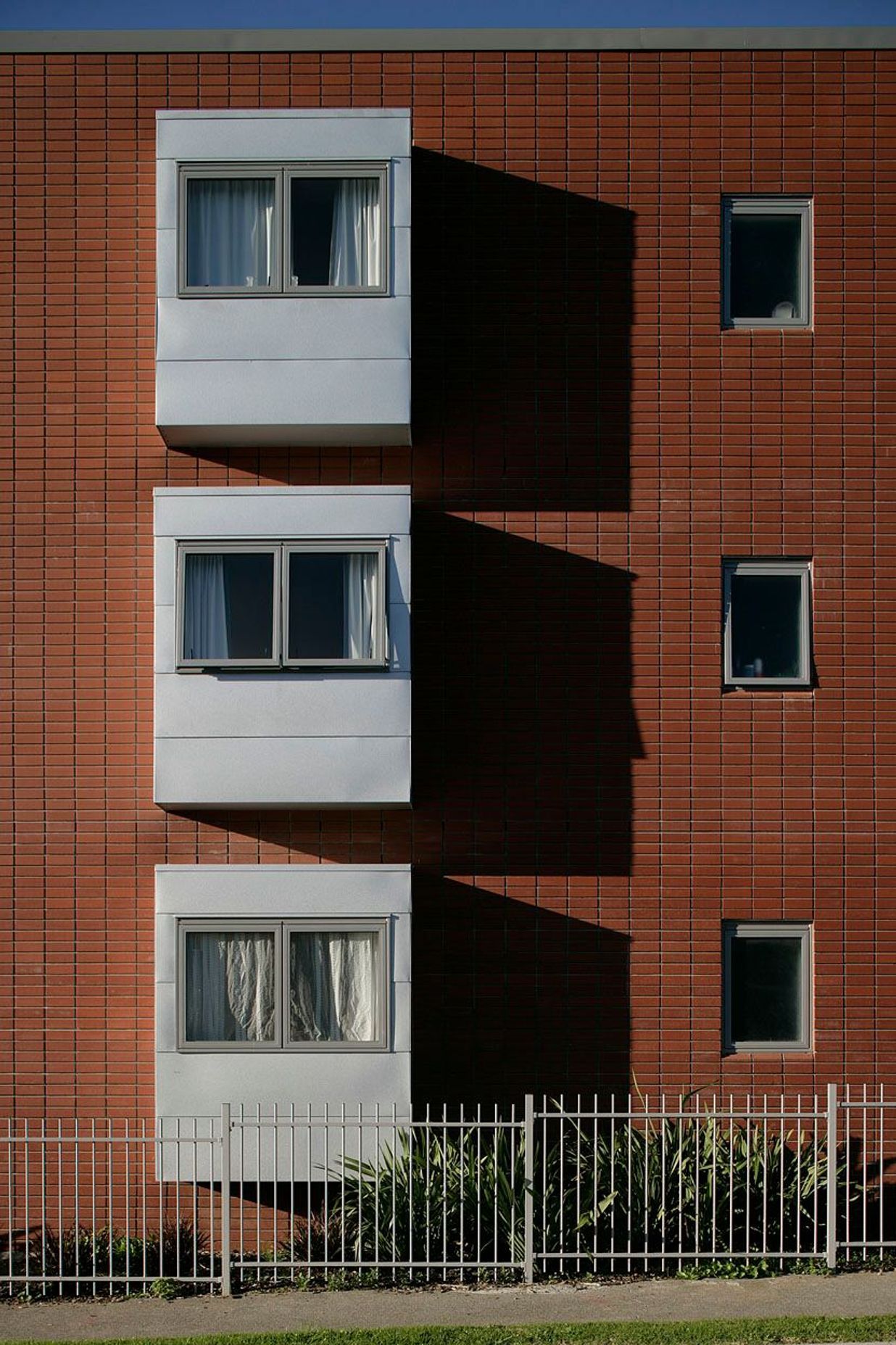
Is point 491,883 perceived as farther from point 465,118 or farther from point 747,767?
point 465,118

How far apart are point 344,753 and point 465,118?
611cm

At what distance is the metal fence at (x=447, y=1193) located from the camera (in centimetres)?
1102

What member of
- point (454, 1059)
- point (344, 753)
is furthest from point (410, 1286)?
point (344, 753)

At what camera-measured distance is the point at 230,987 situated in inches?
468

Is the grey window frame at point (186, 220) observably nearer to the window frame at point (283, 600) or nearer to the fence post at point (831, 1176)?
the window frame at point (283, 600)

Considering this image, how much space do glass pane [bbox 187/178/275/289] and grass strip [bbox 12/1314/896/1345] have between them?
8.62 m

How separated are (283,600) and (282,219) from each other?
343 cm

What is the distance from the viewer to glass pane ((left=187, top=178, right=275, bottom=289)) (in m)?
12.3

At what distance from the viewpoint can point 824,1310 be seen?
1023 centimetres

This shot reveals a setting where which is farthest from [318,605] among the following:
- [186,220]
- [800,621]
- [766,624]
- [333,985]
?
[800,621]

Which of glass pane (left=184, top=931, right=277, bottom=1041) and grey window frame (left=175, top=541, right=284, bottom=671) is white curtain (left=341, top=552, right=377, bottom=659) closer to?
grey window frame (left=175, top=541, right=284, bottom=671)

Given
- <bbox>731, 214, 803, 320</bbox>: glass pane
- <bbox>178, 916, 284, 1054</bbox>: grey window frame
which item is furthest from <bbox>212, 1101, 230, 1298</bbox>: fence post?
<bbox>731, 214, 803, 320</bbox>: glass pane

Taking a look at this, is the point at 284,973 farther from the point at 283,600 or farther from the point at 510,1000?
the point at 283,600

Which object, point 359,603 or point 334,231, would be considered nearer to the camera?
point 359,603
